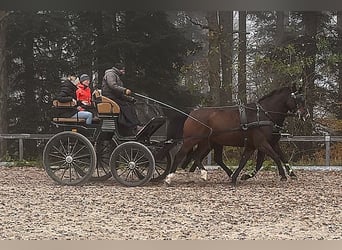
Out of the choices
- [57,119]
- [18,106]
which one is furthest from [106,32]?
[57,119]

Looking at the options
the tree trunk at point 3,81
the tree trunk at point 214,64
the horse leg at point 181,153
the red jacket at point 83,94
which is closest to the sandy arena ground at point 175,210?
the horse leg at point 181,153

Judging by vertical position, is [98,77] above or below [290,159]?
above

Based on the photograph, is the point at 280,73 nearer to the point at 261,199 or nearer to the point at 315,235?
the point at 261,199

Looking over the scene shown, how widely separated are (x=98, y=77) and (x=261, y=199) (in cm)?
882

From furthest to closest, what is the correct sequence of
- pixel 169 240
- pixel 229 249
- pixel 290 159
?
1. pixel 290 159
2. pixel 169 240
3. pixel 229 249

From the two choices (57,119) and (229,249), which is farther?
(57,119)

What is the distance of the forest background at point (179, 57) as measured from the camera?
15227 millimetres

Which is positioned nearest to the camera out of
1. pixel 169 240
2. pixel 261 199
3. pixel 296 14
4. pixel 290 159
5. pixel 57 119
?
pixel 169 240

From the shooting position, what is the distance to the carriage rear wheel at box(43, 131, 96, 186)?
9773 millimetres

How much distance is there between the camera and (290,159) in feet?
47.6

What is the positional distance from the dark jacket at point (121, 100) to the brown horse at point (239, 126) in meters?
0.85

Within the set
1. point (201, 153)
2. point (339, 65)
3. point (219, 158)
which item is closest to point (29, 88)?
point (339, 65)

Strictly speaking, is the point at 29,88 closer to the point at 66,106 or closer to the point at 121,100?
the point at 66,106

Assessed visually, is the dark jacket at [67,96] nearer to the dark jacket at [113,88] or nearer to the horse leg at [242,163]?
the dark jacket at [113,88]
